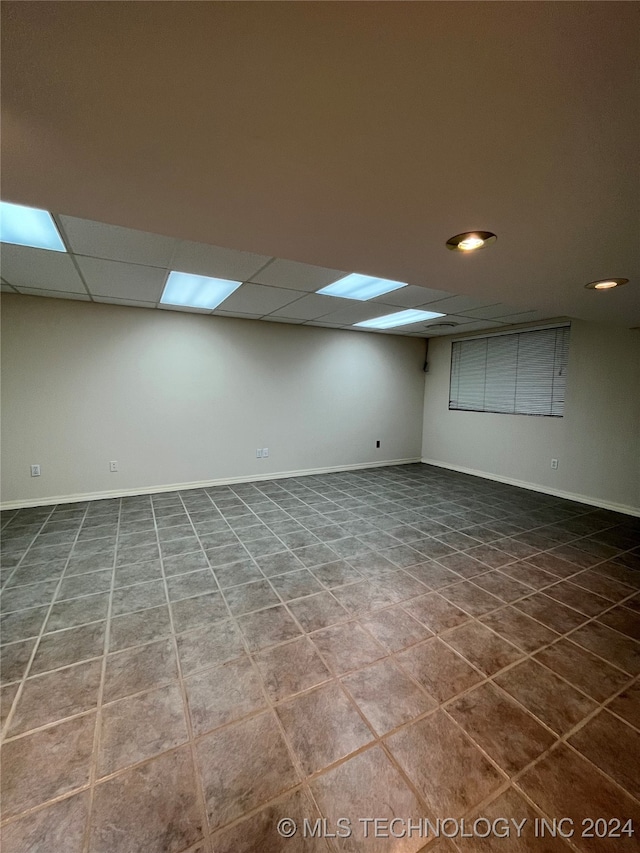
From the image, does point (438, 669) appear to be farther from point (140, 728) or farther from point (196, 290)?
point (196, 290)

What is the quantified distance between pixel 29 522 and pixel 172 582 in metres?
2.14

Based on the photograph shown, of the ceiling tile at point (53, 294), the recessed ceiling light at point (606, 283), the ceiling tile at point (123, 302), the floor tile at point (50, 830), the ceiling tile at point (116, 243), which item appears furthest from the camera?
the ceiling tile at point (123, 302)

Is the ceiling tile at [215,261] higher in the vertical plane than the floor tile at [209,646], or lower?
higher

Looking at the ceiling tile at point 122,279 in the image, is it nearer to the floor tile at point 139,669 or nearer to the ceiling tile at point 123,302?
the ceiling tile at point 123,302

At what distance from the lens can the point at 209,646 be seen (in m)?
1.93

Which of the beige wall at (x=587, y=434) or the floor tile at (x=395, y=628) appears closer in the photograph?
the floor tile at (x=395, y=628)

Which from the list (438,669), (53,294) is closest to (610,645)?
(438,669)

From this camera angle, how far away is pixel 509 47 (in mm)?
721

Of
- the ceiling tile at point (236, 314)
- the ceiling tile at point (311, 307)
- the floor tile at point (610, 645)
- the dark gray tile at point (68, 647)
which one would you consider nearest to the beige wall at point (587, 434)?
the floor tile at point (610, 645)

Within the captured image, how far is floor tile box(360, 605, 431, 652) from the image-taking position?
197 centimetres

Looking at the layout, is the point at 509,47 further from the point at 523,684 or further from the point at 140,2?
the point at 523,684

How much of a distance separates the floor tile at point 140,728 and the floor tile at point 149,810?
2.1 inches

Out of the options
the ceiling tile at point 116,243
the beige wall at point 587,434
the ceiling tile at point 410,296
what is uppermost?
the ceiling tile at point 410,296

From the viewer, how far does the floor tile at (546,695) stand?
60.7 inches
